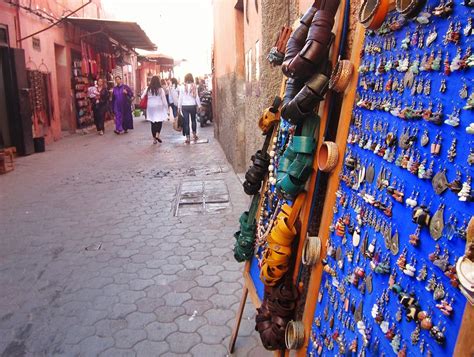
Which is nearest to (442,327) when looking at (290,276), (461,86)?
(461,86)

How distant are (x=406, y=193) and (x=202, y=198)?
487 cm

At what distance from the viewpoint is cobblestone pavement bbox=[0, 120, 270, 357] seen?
263 centimetres

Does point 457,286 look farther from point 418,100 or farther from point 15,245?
point 15,245

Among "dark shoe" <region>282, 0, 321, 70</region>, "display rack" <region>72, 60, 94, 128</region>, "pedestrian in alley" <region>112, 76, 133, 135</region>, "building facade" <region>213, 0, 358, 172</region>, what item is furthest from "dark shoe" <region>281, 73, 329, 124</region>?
"display rack" <region>72, 60, 94, 128</region>

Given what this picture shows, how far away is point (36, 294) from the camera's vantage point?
325 cm

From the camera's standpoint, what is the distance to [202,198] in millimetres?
5793

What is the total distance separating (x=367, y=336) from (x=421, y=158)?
1.56ft

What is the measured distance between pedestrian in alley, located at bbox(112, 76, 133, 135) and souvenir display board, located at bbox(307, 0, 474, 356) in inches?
519

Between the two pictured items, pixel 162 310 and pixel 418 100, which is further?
pixel 162 310

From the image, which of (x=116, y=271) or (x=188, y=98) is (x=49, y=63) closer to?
(x=188, y=98)

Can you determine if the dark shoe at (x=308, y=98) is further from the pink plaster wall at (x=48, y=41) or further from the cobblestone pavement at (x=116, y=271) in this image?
the pink plaster wall at (x=48, y=41)

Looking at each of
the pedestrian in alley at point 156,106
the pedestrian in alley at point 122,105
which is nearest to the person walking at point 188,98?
the pedestrian in alley at point 156,106

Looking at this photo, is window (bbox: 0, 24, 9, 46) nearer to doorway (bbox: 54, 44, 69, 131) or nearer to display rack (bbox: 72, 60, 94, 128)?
doorway (bbox: 54, 44, 69, 131)

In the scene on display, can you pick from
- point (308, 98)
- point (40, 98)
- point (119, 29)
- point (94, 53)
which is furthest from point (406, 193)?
point (94, 53)
